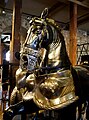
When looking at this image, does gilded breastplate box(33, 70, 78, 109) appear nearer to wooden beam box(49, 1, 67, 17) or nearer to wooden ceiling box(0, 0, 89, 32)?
wooden ceiling box(0, 0, 89, 32)

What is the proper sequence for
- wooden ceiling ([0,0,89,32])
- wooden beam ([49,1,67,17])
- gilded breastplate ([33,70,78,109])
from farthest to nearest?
wooden beam ([49,1,67,17]) < wooden ceiling ([0,0,89,32]) < gilded breastplate ([33,70,78,109])

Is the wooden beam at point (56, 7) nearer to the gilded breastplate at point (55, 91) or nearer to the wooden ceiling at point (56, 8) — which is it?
the wooden ceiling at point (56, 8)

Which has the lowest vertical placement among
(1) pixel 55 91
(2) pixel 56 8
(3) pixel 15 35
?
(1) pixel 55 91

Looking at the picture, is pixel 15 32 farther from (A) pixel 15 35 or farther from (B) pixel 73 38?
(B) pixel 73 38

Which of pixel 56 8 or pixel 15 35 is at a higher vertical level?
pixel 56 8

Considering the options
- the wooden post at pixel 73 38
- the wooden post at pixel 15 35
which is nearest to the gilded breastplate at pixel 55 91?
the wooden post at pixel 15 35

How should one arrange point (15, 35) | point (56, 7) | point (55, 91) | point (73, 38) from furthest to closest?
point (56, 7), point (73, 38), point (15, 35), point (55, 91)

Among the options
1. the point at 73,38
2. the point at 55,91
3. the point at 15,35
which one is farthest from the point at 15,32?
the point at 55,91

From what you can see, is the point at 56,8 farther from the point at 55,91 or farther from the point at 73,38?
the point at 55,91

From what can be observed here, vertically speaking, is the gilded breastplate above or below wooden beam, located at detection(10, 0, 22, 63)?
below

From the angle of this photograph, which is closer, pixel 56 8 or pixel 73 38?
pixel 73 38

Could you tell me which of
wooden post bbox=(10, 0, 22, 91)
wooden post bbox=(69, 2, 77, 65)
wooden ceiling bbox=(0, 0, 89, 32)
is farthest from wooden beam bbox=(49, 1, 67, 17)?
wooden post bbox=(10, 0, 22, 91)

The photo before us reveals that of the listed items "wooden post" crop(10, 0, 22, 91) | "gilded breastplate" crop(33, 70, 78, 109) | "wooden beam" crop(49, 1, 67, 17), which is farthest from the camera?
"wooden beam" crop(49, 1, 67, 17)

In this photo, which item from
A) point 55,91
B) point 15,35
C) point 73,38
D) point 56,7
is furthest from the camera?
point 56,7
